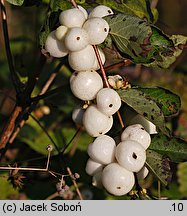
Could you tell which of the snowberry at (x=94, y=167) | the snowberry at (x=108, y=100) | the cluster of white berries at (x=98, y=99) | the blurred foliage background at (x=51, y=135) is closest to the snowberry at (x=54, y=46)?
the cluster of white berries at (x=98, y=99)

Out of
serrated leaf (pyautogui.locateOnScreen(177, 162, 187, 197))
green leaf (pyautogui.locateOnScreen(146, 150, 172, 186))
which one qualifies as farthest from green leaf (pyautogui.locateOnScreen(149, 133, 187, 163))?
serrated leaf (pyautogui.locateOnScreen(177, 162, 187, 197))

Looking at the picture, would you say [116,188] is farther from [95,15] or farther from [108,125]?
[95,15]

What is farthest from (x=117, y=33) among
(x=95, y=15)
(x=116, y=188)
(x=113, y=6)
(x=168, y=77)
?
(x=168, y=77)

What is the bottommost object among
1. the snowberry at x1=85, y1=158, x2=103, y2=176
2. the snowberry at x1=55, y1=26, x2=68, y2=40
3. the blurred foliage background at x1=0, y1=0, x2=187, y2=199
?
the blurred foliage background at x1=0, y1=0, x2=187, y2=199

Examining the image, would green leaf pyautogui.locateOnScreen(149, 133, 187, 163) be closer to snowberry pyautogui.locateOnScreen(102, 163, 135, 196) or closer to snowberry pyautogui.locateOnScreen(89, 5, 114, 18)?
snowberry pyautogui.locateOnScreen(102, 163, 135, 196)

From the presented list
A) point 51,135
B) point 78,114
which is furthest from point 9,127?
point 51,135
